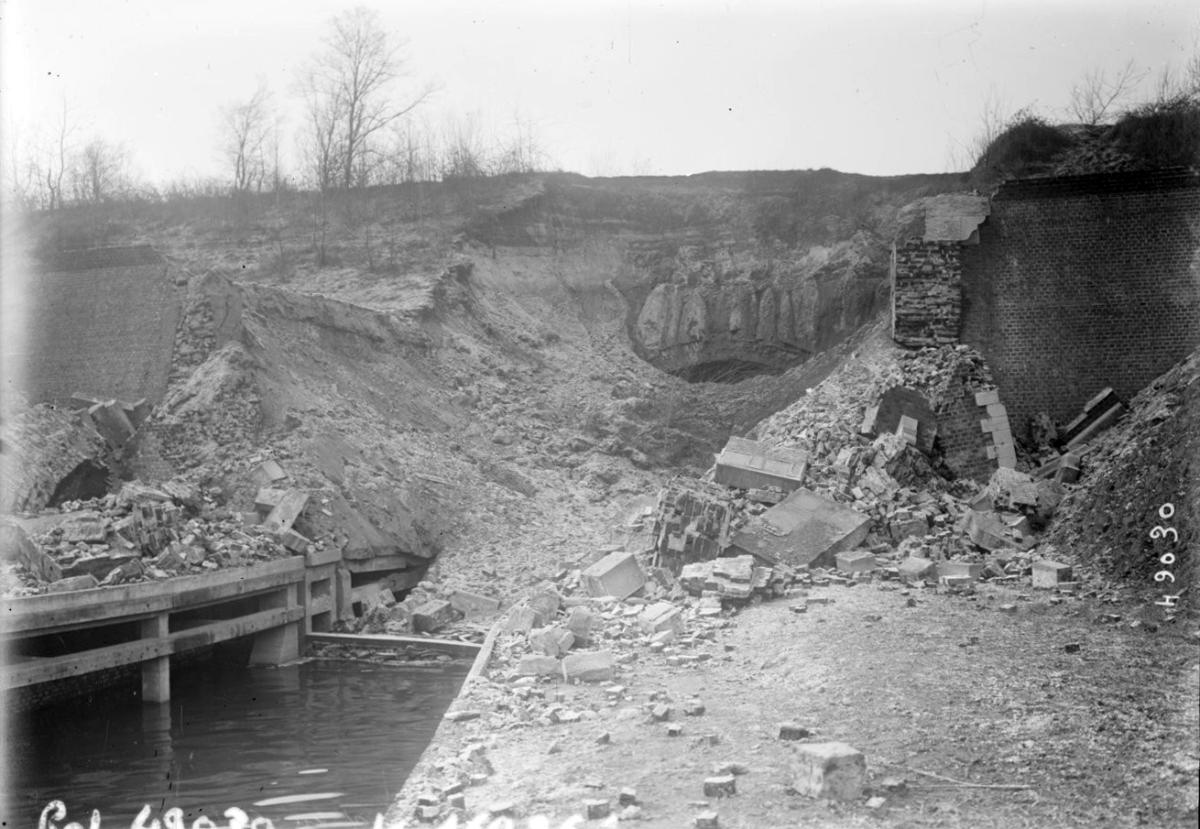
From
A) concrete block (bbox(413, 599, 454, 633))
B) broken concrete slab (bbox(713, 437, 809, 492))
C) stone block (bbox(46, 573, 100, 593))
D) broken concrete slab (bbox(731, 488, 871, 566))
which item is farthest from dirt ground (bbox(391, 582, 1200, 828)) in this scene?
stone block (bbox(46, 573, 100, 593))

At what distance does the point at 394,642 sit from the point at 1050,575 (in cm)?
786

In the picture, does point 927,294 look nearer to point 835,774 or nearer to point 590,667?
point 590,667

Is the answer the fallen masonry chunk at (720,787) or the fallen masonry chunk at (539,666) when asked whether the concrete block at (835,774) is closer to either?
the fallen masonry chunk at (720,787)

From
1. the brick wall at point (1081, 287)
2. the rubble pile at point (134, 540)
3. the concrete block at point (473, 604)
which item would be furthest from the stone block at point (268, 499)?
the brick wall at point (1081, 287)

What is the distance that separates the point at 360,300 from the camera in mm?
22609

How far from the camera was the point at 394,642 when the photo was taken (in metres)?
13.0

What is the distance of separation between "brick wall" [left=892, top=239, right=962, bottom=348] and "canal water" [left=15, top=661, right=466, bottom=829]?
8968mm

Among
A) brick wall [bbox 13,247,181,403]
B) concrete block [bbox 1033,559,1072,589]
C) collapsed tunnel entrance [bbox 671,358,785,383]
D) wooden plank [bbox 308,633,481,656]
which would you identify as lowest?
wooden plank [bbox 308,633,481,656]

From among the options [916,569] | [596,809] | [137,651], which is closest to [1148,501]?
[916,569]

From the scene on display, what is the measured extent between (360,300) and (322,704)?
13424 mm

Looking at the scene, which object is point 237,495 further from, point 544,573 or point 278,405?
point 544,573

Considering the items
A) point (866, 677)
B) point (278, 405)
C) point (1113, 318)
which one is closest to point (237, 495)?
point (278, 405)

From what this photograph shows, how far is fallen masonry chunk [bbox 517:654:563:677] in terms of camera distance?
8.57 m

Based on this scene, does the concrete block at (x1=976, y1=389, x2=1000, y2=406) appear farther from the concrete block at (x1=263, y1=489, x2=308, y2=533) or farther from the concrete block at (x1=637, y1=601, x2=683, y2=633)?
the concrete block at (x1=263, y1=489, x2=308, y2=533)
